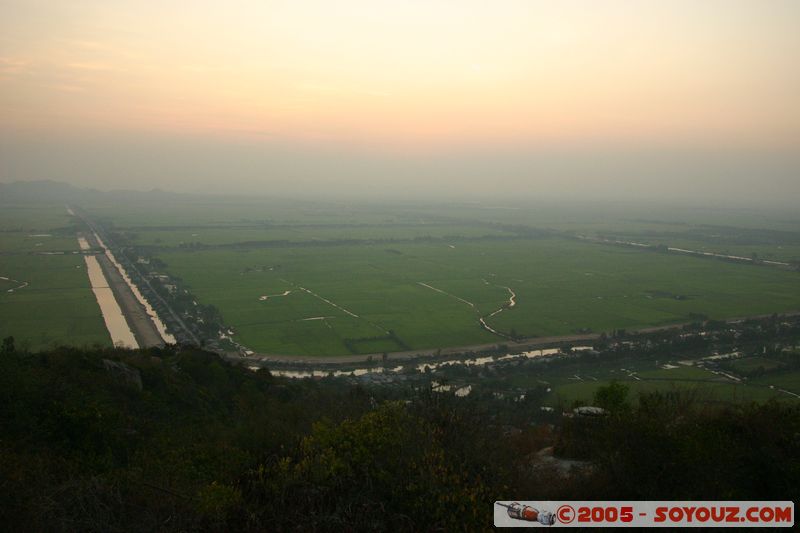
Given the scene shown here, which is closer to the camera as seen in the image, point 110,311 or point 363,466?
point 363,466

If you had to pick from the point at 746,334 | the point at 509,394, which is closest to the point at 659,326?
the point at 746,334

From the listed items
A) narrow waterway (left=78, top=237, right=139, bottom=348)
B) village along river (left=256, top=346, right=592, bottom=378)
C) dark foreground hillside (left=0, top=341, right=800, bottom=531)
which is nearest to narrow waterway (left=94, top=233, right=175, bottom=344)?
narrow waterway (left=78, top=237, right=139, bottom=348)

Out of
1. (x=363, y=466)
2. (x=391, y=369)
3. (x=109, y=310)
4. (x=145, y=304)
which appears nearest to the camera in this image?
(x=363, y=466)

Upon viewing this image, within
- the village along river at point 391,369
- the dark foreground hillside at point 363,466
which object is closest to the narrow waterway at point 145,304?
the village along river at point 391,369

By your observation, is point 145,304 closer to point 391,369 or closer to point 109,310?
point 109,310

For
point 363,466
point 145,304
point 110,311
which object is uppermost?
point 363,466

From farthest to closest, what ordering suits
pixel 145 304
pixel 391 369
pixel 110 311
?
1. pixel 145 304
2. pixel 110 311
3. pixel 391 369

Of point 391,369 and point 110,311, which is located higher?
point 110,311

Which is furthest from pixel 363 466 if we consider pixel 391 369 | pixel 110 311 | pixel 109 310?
pixel 109 310

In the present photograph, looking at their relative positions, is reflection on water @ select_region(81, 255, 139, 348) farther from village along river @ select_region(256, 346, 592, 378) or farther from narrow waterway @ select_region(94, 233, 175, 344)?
village along river @ select_region(256, 346, 592, 378)

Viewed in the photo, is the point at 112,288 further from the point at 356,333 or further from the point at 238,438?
the point at 238,438
